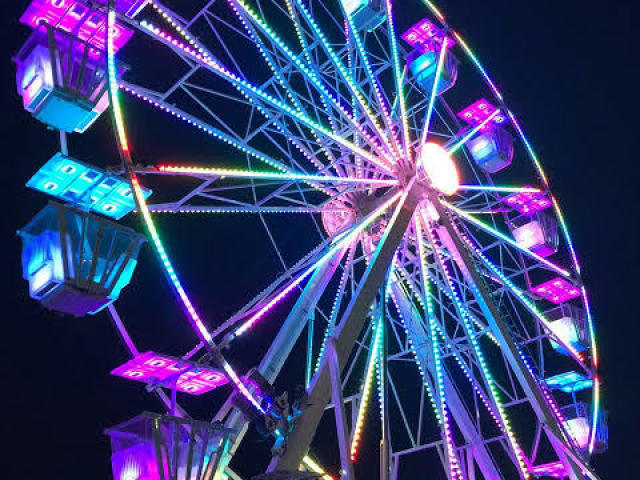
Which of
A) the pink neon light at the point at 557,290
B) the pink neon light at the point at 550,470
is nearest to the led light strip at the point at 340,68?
the pink neon light at the point at 557,290

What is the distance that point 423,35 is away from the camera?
51.6ft

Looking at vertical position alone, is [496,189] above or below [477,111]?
below

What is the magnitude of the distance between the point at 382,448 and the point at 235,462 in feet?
44.0

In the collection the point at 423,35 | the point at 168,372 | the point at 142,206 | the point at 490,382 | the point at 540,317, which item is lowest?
the point at 540,317

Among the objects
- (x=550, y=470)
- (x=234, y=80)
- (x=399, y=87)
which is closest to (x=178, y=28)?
(x=234, y=80)

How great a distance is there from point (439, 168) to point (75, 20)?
21.0 ft

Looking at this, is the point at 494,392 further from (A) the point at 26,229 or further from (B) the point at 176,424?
(A) the point at 26,229

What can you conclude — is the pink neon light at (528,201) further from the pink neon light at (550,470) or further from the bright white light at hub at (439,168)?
the pink neon light at (550,470)

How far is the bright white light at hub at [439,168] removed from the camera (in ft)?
41.9

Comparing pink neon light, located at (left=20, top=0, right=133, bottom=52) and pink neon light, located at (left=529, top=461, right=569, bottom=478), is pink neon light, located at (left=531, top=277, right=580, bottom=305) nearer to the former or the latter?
pink neon light, located at (left=529, top=461, right=569, bottom=478)

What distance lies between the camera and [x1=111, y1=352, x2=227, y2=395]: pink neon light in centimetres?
927

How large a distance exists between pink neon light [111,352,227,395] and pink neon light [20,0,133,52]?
3.62 m

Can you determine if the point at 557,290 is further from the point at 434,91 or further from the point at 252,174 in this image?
the point at 252,174

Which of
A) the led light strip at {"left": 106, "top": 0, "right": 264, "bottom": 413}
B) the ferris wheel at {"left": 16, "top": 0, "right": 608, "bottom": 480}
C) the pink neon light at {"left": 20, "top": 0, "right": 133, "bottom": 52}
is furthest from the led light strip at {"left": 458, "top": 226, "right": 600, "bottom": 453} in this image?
the pink neon light at {"left": 20, "top": 0, "right": 133, "bottom": 52}
